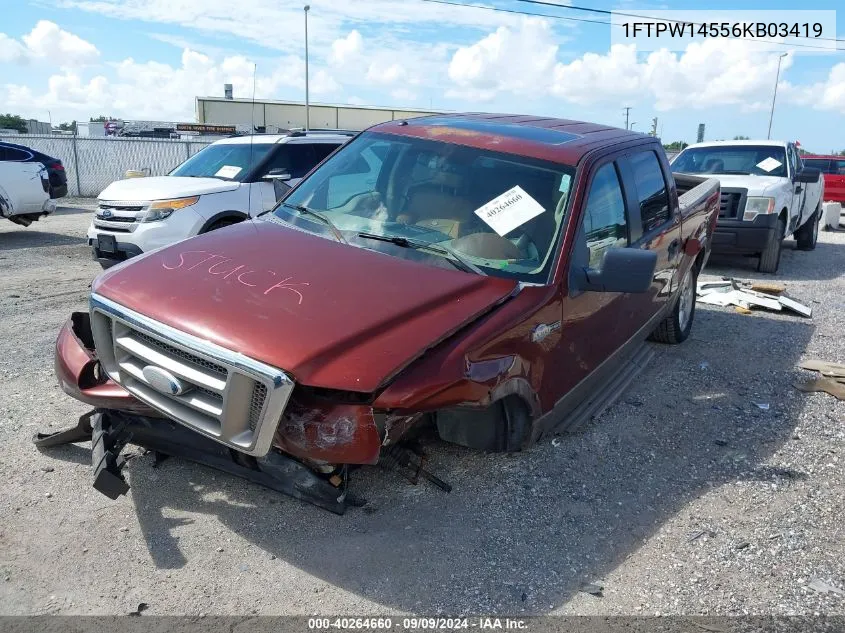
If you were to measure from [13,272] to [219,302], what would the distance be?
7243mm

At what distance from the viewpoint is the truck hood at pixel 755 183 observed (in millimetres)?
9914

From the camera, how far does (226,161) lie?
882 cm

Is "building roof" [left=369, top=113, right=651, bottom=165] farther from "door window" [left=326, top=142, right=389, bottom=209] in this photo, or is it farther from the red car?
the red car

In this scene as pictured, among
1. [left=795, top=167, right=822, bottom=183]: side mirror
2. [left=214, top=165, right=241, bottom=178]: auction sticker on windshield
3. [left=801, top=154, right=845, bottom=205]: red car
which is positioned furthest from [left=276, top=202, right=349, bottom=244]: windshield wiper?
[left=801, top=154, right=845, bottom=205]: red car

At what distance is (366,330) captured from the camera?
286 centimetres

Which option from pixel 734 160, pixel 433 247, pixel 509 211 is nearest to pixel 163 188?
pixel 433 247

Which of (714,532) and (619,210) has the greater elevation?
(619,210)

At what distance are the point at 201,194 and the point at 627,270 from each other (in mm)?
5812

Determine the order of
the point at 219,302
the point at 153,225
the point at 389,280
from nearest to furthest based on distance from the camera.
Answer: the point at 219,302, the point at 389,280, the point at 153,225

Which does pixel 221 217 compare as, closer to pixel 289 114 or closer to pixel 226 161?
pixel 226 161

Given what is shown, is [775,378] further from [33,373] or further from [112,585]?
[33,373]

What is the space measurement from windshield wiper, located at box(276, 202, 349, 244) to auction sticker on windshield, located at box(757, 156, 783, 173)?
359 inches

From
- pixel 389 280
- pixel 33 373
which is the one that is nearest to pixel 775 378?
Result: pixel 389 280

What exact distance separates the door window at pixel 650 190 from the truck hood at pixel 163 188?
4.96 metres
